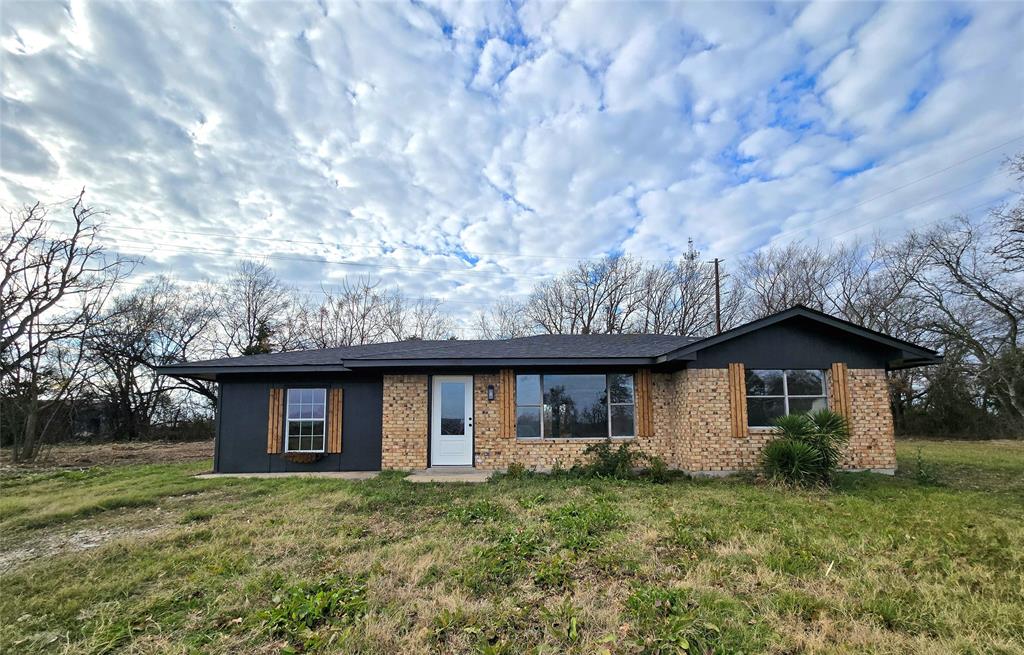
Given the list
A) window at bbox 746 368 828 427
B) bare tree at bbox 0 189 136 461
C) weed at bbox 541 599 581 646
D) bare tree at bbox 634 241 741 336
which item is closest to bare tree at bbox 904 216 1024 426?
bare tree at bbox 634 241 741 336

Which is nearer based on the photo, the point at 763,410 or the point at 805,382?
the point at 763,410

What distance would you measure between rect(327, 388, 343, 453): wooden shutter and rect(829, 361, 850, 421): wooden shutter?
977cm

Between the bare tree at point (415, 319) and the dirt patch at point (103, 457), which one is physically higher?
the bare tree at point (415, 319)

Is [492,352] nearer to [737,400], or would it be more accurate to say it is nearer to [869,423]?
[737,400]

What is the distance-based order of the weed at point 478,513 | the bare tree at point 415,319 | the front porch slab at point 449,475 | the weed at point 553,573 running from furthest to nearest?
the bare tree at point 415,319
the front porch slab at point 449,475
the weed at point 478,513
the weed at point 553,573

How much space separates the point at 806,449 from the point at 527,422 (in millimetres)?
4900

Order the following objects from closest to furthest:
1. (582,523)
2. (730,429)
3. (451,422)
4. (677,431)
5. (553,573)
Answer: (553,573)
(582,523)
(730,429)
(677,431)
(451,422)

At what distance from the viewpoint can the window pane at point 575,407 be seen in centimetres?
959

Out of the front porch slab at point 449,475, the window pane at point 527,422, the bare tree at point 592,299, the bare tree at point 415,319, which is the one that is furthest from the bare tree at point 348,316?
the window pane at point 527,422

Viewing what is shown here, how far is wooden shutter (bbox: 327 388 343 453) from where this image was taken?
9812mm

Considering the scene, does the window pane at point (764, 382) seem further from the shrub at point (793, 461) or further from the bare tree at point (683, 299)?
the bare tree at point (683, 299)

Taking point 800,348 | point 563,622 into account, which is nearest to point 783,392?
point 800,348

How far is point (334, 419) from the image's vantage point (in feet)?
32.4

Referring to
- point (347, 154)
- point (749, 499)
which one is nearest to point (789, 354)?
point (749, 499)
